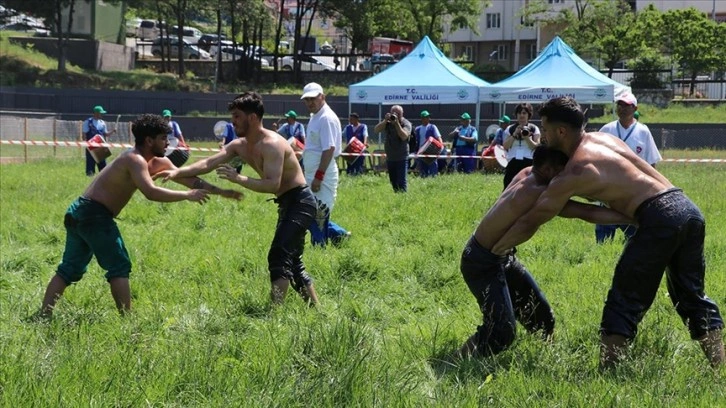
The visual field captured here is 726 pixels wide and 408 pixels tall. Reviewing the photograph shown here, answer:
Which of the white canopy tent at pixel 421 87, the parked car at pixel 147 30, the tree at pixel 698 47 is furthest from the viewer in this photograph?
the parked car at pixel 147 30

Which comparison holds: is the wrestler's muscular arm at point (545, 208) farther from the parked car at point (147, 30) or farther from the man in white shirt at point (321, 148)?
the parked car at point (147, 30)

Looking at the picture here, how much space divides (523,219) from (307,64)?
5381 cm

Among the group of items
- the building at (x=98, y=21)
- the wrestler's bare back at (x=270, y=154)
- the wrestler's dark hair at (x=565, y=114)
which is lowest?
the wrestler's bare back at (x=270, y=154)

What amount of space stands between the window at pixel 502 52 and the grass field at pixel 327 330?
2473 inches

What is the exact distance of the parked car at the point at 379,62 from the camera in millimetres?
50531

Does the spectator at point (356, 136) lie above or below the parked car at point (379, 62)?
below

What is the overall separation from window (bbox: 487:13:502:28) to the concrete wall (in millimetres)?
32119

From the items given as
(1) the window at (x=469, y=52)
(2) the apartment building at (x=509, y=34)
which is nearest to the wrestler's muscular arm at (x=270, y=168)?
(2) the apartment building at (x=509, y=34)

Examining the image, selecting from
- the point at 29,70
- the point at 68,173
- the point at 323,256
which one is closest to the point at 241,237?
the point at 323,256

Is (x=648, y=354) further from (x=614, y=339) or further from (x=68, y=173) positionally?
(x=68, y=173)

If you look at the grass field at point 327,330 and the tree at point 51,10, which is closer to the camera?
the grass field at point 327,330

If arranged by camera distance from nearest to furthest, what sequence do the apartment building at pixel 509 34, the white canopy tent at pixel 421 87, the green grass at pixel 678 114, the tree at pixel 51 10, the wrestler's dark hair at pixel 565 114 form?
the wrestler's dark hair at pixel 565 114 < the white canopy tent at pixel 421 87 < the green grass at pixel 678 114 < the tree at pixel 51 10 < the apartment building at pixel 509 34

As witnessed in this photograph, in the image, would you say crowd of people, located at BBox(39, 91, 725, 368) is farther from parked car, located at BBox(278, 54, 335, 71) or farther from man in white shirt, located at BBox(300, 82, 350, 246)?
parked car, located at BBox(278, 54, 335, 71)

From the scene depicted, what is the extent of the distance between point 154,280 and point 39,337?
7.34ft
